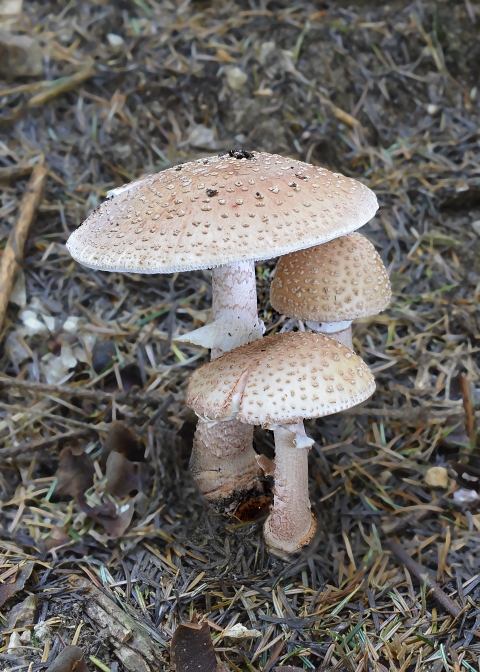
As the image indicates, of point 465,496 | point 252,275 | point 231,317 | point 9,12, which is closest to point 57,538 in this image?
point 231,317

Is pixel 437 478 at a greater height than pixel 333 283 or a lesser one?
lesser


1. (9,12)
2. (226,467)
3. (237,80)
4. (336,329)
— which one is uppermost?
(9,12)

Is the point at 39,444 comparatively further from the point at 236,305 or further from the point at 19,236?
the point at 19,236

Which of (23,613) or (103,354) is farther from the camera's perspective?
(103,354)

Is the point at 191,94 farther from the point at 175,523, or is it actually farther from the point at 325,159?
the point at 175,523

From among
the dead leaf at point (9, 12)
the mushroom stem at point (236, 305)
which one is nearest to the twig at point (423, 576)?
the mushroom stem at point (236, 305)

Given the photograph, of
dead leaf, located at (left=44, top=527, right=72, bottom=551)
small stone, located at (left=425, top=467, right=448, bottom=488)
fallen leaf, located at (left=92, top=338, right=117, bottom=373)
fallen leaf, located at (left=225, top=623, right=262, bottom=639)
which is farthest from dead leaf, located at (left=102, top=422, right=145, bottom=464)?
small stone, located at (left=425, top=467, right=448, bottom=488)

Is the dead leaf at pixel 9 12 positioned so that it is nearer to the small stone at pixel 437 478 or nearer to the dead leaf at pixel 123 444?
the dead leaf at pixel 123 444
